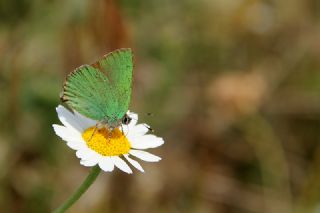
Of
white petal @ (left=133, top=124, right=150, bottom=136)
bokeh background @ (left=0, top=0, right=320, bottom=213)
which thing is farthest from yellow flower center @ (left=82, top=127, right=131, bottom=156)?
bokeh background @ (left=0, top=0, right=320, bottom=213)

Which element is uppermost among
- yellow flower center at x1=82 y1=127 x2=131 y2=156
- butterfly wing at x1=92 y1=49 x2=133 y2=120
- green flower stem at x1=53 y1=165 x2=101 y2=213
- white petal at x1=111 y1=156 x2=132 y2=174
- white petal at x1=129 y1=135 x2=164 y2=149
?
butterfly wing at x1=92 y1=49 x2=133 y2=120

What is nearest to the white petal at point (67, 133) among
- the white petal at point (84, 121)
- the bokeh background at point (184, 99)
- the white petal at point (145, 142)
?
the white petal at point (84, 121)

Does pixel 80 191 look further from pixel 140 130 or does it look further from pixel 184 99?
pixel 184 99

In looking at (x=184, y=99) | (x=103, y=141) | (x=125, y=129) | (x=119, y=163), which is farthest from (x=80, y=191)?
(x=184, y=99)

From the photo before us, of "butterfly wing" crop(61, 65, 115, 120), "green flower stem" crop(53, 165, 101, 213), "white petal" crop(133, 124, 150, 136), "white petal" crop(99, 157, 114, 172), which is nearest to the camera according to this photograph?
"green flower stem" crop(53, 165, 101, 213)

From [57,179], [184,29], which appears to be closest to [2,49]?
[57,179]

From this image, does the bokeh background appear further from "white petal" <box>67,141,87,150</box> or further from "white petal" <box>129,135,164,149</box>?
"white petal" <box>67,141,87,150</box>
